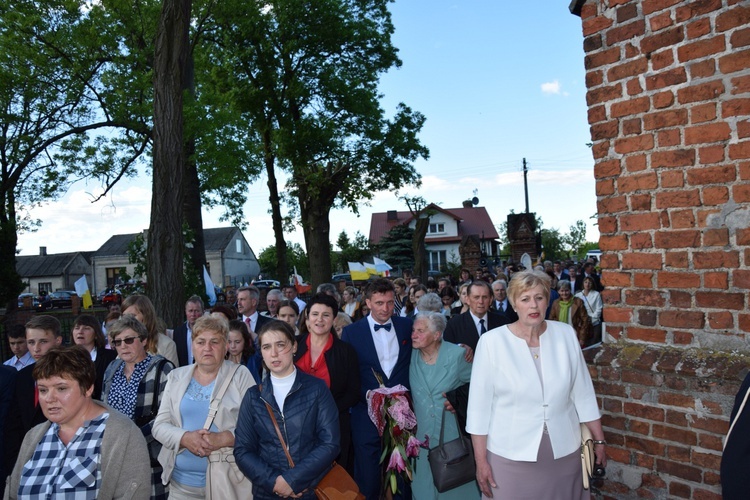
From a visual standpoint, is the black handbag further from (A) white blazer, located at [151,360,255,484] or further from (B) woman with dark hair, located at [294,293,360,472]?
(A) white blazer, located at [151,360,255,484]

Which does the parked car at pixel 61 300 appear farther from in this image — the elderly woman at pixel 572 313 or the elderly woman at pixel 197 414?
the elderly woman at pixel 197 414

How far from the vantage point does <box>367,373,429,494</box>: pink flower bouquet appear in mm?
4562

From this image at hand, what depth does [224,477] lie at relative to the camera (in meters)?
4.00

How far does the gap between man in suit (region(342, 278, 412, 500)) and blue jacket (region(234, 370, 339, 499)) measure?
114 centimetres

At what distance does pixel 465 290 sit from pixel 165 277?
4.06 metres

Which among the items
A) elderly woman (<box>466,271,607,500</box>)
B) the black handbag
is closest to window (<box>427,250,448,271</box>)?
the black handbag

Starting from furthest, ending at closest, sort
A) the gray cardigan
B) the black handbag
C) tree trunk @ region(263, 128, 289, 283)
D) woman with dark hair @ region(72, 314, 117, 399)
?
tree trunk @ region(263, 128, 289, 283), woman with dark hair @ region(72, 314, 117, 399), the black handbag, the gray cardigan

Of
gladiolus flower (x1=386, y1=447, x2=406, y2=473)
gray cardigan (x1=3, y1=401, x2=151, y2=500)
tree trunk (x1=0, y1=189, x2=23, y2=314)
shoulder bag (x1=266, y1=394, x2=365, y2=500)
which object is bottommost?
gladiolus flower (x1=386, y1=447, x2=406, y2=473)

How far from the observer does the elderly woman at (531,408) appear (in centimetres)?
340

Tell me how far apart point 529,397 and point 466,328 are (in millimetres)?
3495

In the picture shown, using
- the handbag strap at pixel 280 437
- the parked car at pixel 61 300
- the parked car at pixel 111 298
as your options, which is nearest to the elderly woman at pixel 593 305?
the handbag strap at pixel 280 437

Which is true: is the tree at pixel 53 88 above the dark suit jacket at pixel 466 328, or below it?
above

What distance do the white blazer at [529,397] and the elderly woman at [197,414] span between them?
1.73 meters

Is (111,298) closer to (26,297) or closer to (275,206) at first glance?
(26,297)
